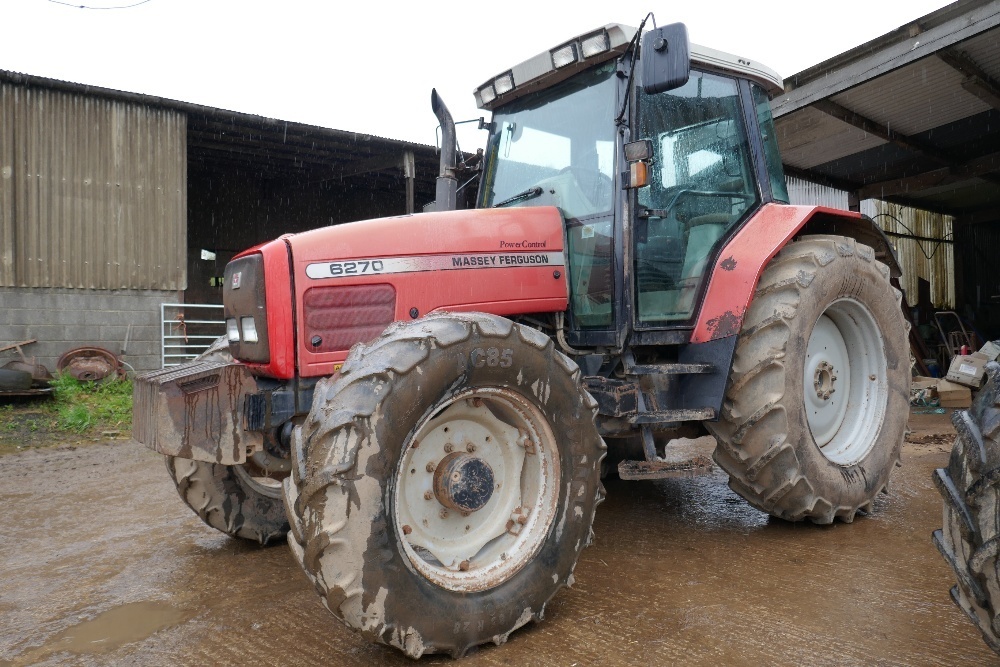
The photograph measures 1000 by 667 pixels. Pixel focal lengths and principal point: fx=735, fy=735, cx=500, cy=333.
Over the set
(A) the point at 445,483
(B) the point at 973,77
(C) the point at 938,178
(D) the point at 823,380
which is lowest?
(A) the point at 445,483

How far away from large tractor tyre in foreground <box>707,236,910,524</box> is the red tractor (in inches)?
0.5

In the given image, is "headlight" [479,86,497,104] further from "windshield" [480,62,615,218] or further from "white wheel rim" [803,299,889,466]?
"white wheel rim" [803,299,889,466]

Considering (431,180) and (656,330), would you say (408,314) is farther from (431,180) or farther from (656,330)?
(431,180)

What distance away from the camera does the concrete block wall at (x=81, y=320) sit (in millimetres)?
9031

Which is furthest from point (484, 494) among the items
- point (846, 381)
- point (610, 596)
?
point (846, 381)

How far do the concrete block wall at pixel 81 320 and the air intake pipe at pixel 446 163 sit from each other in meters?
7.41

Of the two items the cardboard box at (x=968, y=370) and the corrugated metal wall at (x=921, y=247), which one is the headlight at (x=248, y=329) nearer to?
the cardboard box at (x=968, y=370)

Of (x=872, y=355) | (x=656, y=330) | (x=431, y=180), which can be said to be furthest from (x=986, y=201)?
(x=656, y=330)

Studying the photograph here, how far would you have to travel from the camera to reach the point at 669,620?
254cm

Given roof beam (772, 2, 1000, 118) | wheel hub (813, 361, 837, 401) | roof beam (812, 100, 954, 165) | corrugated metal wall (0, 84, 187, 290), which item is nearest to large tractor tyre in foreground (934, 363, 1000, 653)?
wheel hub (813, 361, 837, 401)

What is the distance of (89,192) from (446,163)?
308 inches

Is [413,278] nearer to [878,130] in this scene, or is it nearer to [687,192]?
[687,192]

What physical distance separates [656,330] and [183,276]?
27.7 feet

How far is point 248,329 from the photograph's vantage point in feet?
9.60
